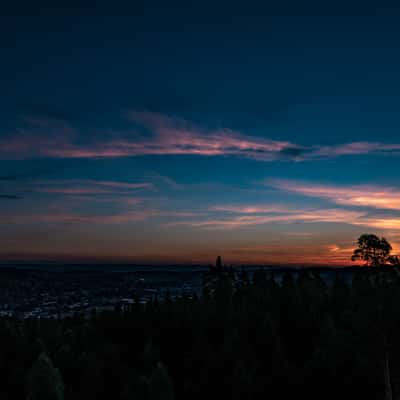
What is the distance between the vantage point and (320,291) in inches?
3509

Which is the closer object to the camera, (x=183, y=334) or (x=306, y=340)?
(x=306, y=340)

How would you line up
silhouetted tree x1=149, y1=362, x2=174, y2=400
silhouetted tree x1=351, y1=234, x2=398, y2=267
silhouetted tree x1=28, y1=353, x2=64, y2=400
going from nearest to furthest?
silhouetted tree x1=351, y1=234, x2=398, y2=267 < silhouetted tree x1=149, y1=362, x2=174, y2=400 < silhouetted tree x1=28, y1=353, x2=64, y2=400

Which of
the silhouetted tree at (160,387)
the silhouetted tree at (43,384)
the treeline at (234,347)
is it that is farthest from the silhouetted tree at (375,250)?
the silhouetted tree at (43,384)

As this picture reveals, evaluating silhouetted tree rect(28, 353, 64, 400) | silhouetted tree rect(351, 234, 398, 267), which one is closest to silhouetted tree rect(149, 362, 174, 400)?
silhouetted tree rect(28, 353, 64, 400)

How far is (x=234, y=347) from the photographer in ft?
186

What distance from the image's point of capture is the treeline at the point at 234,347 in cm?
3091

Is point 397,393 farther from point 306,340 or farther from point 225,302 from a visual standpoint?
point 225,302

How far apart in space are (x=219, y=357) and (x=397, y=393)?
27.9 m

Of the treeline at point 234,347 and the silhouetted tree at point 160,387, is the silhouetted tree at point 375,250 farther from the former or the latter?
the silhouetted tree at point 160,387

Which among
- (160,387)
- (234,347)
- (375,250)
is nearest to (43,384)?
(160,387)

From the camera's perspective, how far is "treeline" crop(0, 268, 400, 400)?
3091cm

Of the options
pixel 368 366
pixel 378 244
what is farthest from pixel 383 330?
pixel 368 366

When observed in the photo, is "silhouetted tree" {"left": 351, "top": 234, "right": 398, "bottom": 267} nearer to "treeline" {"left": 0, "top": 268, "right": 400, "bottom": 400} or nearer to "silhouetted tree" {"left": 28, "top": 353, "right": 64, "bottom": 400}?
"treeline" {"left": 0, "top": 268, "right": 400, "bottom": 400}

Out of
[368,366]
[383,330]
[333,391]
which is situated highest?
[383,330]
